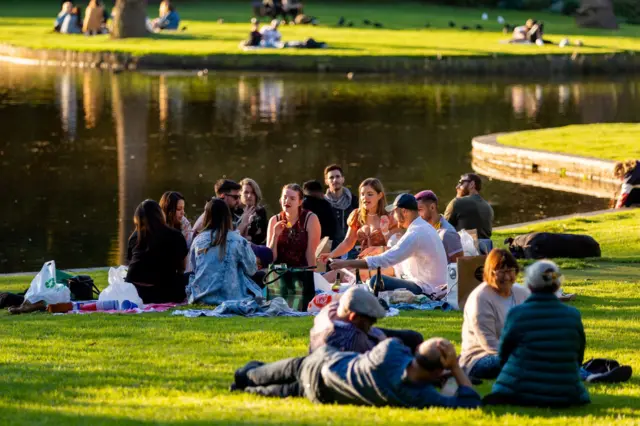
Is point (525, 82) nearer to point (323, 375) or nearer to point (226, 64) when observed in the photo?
point (226, 64)

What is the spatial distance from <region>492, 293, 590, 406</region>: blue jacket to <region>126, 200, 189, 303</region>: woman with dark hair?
4830 mm

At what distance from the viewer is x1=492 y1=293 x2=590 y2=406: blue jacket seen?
26.2 ft

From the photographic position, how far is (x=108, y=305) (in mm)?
12117

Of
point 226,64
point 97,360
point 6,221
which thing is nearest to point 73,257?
point 6,221

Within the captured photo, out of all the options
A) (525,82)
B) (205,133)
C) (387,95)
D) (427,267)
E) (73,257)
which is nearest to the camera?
(427,267)

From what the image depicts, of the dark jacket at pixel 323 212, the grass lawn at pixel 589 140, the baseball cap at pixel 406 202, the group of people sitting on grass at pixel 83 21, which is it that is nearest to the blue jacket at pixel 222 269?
the baseball cap at pixel 406 202

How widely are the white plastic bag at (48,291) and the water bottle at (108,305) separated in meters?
0.28

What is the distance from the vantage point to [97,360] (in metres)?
9.56

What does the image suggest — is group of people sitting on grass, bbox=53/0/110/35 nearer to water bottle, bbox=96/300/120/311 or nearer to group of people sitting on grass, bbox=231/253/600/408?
water bottle, bbox=96/300/120/311

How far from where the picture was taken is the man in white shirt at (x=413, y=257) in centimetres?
1166

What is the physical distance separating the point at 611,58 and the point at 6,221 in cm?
2818

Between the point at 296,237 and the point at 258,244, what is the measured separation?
119 centimetres

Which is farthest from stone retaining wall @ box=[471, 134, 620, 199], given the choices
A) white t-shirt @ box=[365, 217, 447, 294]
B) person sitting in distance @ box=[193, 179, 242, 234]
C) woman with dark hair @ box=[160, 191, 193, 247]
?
white t-shirt @ box=[365, 217, 447, 294]

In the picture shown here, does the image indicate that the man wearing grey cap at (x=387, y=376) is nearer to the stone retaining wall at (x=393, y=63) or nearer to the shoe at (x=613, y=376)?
the shoe at (x=613, y=376)
